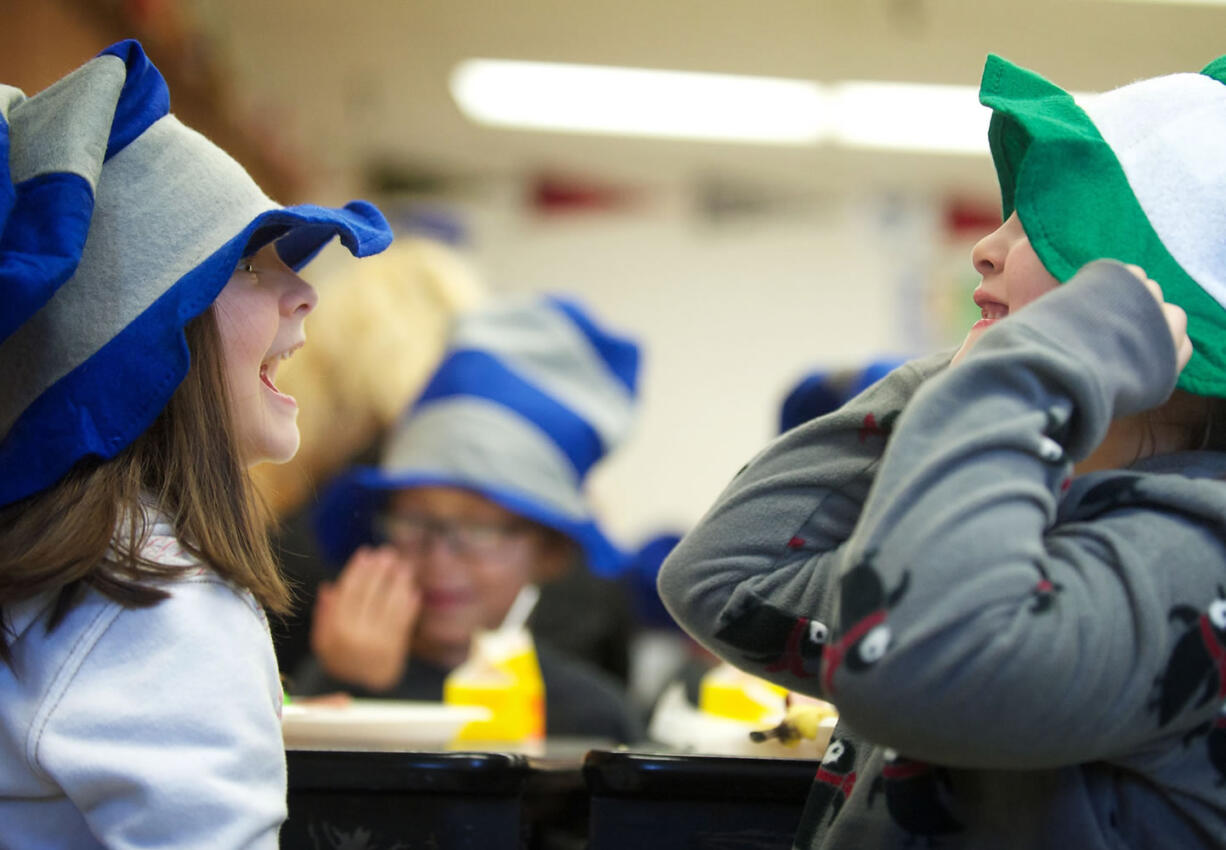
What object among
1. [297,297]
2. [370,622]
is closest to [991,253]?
[297,297]

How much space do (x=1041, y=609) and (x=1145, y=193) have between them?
24cm

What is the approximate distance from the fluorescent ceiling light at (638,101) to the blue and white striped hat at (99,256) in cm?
273

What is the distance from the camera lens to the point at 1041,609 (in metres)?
0.52

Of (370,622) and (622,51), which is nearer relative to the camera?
(370,622)

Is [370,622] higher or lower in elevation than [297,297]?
lower

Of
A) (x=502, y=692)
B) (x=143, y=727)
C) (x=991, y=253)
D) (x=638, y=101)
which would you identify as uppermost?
(x=991, y=253)

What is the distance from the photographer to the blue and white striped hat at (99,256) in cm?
67

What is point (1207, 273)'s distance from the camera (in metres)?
0.61

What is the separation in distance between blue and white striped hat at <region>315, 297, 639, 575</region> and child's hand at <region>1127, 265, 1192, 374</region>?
108cm

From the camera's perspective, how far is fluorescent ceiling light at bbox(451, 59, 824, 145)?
11.2ft

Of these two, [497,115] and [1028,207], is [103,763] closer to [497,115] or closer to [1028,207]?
[1028,207]

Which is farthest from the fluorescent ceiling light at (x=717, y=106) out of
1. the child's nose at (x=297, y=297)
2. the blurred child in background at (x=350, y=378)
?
the child's nose at (x=297, y=297)

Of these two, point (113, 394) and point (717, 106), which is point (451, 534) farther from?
point (717, 106)

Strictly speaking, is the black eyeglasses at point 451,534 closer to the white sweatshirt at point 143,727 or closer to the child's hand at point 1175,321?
the white sweatshirt at point 143,727
